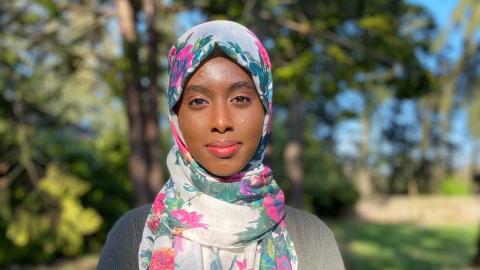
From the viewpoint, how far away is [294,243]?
1978 mm

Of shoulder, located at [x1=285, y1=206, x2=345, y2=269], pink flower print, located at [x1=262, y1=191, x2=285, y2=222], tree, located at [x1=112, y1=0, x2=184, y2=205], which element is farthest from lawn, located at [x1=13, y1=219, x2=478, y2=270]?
pink flower print, located at [x1=262, y1=191, x2=285, y2=222]

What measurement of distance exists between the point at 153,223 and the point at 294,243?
1.60ft

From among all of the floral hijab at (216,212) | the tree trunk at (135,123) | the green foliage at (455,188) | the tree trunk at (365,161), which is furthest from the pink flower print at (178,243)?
the tree trunk at (365,161)

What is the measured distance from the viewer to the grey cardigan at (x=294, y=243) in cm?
192

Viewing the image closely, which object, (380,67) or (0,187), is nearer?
(380,67)

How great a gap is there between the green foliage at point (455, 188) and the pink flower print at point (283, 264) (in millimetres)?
25952

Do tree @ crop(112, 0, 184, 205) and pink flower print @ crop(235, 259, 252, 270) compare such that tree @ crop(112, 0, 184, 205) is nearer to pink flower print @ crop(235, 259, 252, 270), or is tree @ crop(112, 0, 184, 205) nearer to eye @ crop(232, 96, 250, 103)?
eye @ crop(232, 96, 250, 103)

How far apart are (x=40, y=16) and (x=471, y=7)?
536 cm

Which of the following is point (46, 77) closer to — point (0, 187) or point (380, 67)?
point (0, 187)

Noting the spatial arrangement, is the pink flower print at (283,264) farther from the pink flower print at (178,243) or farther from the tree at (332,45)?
the tree at (332,45)

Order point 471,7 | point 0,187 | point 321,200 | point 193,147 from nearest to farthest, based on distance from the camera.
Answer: point 193,147, point 471,7, point 0,187, point 321,200

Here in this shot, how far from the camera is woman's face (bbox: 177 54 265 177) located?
6.15ft

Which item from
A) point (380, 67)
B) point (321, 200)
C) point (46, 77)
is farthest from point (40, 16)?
point (321, 200)

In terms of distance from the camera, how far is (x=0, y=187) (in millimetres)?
7938
